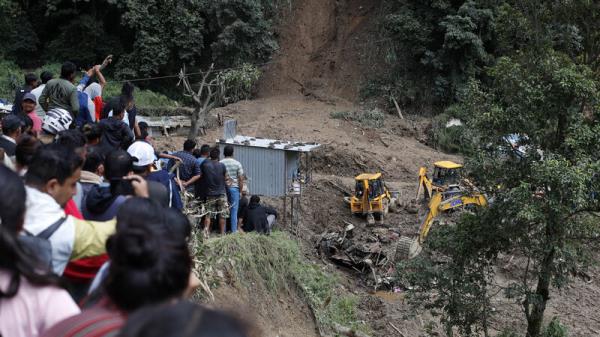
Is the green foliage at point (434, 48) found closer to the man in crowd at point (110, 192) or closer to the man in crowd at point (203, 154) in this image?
the man in crowd at point (203, 154)

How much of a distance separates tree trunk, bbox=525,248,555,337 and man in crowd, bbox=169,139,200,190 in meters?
6.50

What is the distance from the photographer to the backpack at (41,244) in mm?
3152

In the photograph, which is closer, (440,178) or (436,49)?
(440,178)

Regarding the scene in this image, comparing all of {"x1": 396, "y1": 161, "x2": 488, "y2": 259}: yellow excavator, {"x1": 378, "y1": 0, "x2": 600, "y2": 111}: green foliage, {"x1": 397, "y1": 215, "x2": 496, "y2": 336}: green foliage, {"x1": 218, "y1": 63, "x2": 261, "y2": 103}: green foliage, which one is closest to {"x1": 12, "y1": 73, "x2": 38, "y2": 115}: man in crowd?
{"x1": 397, "y1": 215, "x2": 496, "y2": 336}: green foliage

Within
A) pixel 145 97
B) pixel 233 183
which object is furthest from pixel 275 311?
pixel 145 97

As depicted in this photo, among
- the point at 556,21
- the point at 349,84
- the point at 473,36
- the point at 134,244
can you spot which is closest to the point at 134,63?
the point at 349,84

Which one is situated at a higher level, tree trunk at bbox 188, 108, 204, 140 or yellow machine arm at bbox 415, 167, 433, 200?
tree trunk at bbox 188, 108, 204, 140

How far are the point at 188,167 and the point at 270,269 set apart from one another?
7.09ft

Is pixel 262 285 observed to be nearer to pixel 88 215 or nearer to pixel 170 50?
pixel 88 215

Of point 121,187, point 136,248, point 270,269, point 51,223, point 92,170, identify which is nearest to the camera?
point 136,248

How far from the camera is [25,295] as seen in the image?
2.89 metres

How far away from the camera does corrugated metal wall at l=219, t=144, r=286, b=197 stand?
18031 millimetres

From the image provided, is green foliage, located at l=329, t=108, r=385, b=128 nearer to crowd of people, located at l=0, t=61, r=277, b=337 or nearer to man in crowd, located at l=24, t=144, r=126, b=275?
crowd of people, located at l=0, t=61, r=277, b=337

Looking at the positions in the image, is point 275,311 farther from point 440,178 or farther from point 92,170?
point 440,178
